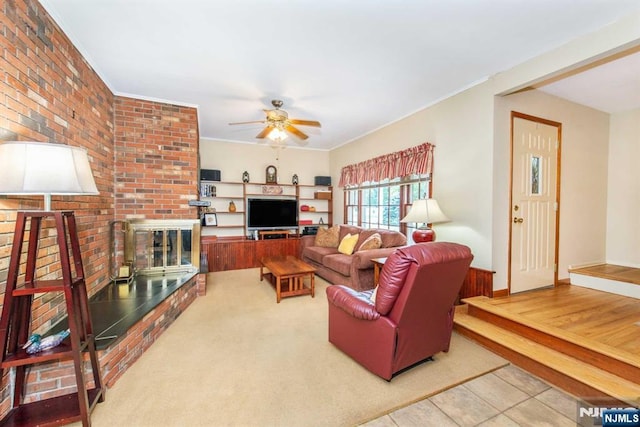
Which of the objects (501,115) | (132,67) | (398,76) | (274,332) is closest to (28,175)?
(132,67)

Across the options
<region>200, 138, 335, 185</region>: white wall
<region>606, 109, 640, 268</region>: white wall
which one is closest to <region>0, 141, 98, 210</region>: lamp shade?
<region>200, 138, 335, 185</region>: white wall

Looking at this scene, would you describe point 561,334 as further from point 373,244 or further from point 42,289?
point 42,289

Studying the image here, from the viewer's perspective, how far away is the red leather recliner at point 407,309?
174 cm

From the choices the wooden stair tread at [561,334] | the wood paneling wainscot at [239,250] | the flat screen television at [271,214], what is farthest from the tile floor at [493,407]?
the flat screen television at [271,214]

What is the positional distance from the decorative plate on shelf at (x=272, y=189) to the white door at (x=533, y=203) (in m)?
4.26

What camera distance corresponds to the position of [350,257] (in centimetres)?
411

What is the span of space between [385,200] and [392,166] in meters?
0.72

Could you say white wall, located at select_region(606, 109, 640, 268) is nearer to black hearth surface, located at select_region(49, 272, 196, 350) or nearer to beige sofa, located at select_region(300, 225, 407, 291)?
beige sofa, located at select_region(300, 225, 407, 291)

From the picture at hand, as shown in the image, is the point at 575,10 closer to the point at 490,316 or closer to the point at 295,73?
the point at 295,73

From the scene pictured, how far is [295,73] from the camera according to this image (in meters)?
2.83

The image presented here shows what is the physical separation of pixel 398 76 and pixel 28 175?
3072 millimetres

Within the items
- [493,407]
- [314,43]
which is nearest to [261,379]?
[493,407]

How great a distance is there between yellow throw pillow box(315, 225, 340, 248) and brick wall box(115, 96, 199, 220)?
2.27 metres

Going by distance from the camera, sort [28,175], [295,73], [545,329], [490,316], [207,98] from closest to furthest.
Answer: [28,175] → [545,329] → [490,316] → [295,73] → [207,98]
